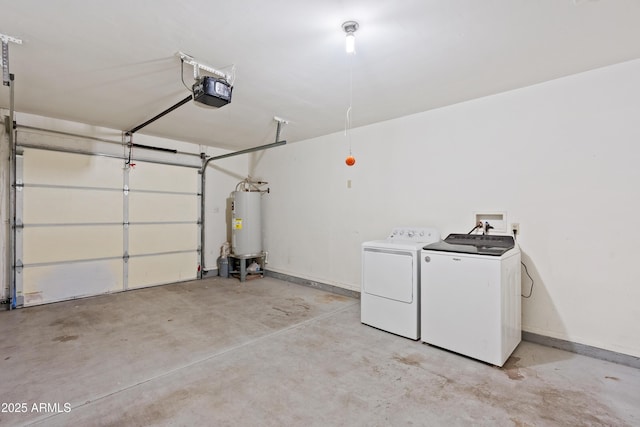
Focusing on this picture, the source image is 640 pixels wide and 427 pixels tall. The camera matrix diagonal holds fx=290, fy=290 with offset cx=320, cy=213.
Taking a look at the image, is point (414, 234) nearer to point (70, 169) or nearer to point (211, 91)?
point (211, 91)

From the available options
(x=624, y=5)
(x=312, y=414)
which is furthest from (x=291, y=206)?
(x=624, y=5)

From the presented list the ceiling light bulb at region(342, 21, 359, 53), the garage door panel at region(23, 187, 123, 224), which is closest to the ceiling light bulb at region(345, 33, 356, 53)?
the ceiling light bulb at region(342, 21, 359, 53)

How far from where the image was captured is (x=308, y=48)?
228cm

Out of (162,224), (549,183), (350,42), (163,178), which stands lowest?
(162,224)

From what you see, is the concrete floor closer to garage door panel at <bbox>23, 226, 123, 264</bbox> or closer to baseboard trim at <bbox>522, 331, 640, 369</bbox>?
baseboard trim at <bbox>522, 331, 640, 369</bbox>

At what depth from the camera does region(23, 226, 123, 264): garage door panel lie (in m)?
3.99

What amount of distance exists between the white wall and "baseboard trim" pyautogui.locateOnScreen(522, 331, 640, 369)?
50 millimetres

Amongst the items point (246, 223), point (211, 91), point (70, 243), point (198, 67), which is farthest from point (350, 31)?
point (70, 243)

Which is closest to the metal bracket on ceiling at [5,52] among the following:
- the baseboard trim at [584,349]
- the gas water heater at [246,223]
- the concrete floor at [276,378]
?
the concrete floor at [276,378]

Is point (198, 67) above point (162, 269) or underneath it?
above

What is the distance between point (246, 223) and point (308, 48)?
3.81 metres

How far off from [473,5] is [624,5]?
0.93 meters

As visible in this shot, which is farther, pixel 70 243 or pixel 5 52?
pixel 70 243

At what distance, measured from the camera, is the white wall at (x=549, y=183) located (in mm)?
2492
